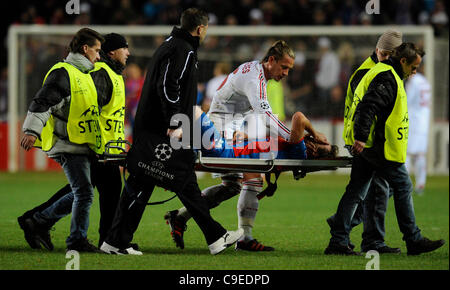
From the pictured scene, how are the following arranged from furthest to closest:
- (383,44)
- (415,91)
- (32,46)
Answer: (32,46), (415,91), (383,44)

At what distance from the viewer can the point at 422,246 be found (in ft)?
24.5

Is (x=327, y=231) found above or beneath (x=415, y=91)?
beneath

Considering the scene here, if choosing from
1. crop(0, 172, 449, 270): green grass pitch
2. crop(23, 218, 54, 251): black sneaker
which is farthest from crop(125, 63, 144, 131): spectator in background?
crop(23, 218, 54, 251): black sneaker

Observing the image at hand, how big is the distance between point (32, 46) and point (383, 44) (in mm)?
12253

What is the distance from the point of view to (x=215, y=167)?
7.34m

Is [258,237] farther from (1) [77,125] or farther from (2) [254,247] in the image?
(1) [77,125]

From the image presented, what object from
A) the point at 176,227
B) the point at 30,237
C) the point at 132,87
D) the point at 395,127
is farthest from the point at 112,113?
the point at 132,87

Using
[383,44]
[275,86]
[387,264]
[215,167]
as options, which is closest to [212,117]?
[215,167]

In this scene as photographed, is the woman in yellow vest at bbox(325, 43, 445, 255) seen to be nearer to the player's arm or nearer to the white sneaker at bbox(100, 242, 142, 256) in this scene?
the player's arm

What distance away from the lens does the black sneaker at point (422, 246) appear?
7420mm

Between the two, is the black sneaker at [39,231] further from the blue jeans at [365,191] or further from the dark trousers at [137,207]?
the blue jeans at [365,191]

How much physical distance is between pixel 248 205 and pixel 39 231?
6.33 feet

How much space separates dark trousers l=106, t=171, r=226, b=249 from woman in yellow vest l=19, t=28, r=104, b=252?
0.36 meters
